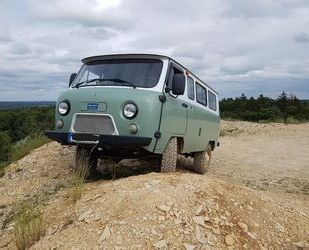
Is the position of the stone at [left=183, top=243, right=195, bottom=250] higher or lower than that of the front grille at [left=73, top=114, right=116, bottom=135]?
lower

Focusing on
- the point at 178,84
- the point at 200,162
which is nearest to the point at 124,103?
the point at 178,84

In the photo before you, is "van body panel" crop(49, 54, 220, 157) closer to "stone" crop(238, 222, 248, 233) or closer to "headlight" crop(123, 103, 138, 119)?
"headlight" crop(123, 103, 138, 119)

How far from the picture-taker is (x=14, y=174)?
9.63 metres

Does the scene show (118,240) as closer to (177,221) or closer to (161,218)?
(161,218)

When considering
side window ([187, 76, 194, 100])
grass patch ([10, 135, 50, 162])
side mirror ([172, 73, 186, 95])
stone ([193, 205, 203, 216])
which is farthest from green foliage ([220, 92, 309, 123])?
stone ([193, 205, 203, 216])

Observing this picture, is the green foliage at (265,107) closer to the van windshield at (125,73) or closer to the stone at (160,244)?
the van windshield at (125,73)

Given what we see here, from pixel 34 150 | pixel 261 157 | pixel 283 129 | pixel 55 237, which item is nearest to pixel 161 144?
pixel 55 237

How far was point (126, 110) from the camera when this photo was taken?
23.3ft

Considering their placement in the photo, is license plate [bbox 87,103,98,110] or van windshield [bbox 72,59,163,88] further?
van windshield [bbox 72,59,163,88]

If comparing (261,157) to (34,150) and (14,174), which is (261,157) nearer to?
(34,150)

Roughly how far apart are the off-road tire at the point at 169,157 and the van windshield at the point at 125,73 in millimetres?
1036

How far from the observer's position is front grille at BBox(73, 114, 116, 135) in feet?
23.7

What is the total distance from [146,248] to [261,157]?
11005 millimetres

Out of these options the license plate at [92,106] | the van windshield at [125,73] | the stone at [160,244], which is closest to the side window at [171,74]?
the van windshield at [125,73]
